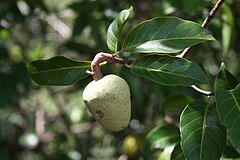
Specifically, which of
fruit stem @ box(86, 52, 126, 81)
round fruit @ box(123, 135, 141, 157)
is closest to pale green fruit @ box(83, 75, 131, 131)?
fruit stem @ box(86, 52, 126, 81)

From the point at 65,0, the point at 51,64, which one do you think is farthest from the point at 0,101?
the point at 65,0

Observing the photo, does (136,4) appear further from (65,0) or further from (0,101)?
(65,0)

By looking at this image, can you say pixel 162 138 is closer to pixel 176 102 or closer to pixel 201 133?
pixel 176 102

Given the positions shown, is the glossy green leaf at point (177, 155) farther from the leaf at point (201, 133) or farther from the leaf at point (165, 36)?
the leaf at point (165, 36)

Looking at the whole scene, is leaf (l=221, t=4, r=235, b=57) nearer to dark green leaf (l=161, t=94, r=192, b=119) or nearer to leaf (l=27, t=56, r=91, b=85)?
dark green leaf (l=161, t=94, r=192, b=119)

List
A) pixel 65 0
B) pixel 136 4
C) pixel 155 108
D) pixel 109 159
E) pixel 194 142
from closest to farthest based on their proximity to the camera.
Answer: pixel 194 142 → pixel 136 4 → pixel 155 108 → pixel 109 159 → pixel 65 0

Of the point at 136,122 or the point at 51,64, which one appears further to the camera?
the point at 136,122

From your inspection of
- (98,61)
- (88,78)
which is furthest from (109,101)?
(88,78)
